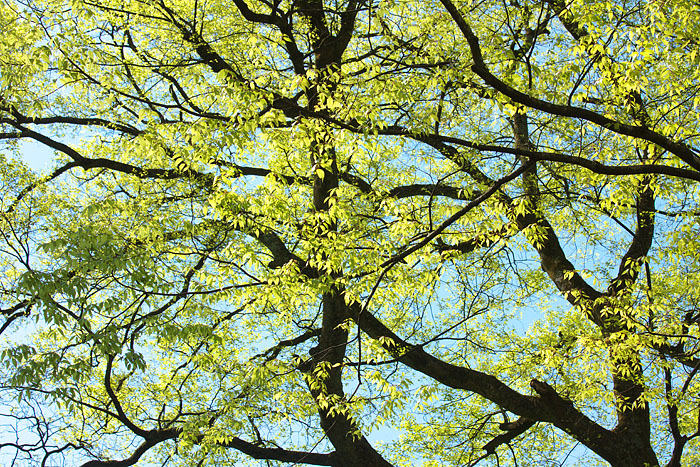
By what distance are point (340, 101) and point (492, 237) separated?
286 cm

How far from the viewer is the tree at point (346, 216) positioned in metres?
6.93

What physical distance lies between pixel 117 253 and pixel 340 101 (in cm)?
331

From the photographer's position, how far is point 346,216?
803 centimetres

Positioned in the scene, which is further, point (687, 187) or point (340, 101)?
point (687, 187)

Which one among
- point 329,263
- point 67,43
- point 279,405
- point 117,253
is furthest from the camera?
point 279,405

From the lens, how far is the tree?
693cm

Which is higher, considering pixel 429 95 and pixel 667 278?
pixel 429 95

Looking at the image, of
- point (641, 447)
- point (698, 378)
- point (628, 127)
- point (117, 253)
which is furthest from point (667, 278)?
point (117, 253)

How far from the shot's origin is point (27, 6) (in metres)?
8.66

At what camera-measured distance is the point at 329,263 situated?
312 inches

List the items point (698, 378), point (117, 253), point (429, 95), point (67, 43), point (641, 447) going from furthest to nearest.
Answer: point (698, 378) < point (429, 95) < point (641, 447) < point (67, 43) < point (117, 253)

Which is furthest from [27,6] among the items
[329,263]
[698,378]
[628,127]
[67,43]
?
[698,378]

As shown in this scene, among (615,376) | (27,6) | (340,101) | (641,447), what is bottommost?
(641,447)

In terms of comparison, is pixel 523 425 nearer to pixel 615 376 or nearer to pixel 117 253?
pixel 615 376
